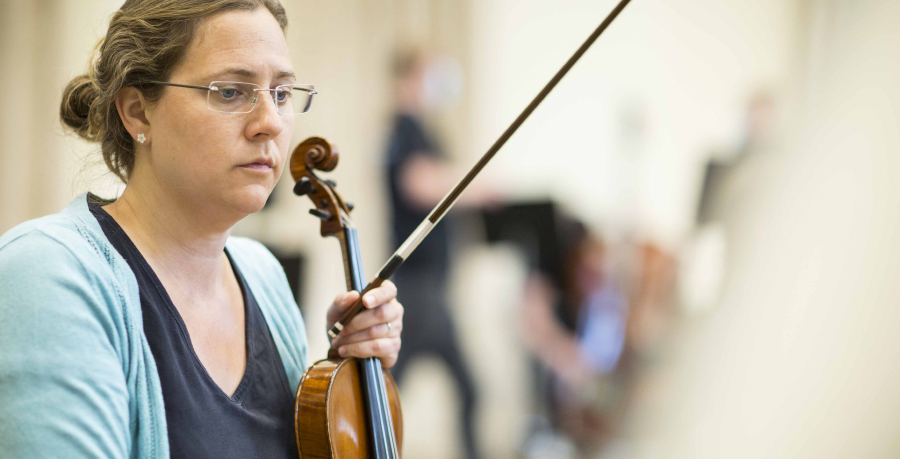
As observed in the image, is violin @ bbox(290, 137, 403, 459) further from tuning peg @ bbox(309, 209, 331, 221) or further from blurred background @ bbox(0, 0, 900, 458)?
blurred background @ bbox(0, 0, 900, 458)

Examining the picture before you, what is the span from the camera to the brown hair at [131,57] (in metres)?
0.83

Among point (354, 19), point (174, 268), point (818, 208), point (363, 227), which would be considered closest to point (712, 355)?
point (818, 208)

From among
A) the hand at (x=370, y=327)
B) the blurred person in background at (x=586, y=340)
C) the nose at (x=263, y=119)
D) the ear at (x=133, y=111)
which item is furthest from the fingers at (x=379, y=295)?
the blurred person in background at (x=586, y=340)

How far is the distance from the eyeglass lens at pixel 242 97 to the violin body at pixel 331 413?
1.20 ft

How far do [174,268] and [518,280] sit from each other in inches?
97.1

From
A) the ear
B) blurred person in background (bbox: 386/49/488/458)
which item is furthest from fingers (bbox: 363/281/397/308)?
blurred person in background (bbox: 386/49/488/458)

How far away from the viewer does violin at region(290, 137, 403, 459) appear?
0.88m

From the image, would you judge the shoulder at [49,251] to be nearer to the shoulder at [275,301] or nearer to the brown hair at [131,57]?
the brown hair at [131,57]

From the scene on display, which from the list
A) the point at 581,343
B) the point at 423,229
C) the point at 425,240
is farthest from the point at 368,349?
the point at 581,343

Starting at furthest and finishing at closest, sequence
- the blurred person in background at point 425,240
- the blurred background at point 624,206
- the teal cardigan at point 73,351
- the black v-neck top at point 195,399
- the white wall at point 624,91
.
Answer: the white wall at point 624,91 < the blurred background at point 624,206 < the blurred person in background at point 425,240 < the black v-neck top at point 195,399 < the teal cardigan at point 73,351

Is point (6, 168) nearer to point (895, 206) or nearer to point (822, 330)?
point (822, 330)

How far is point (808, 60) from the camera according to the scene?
3391mm

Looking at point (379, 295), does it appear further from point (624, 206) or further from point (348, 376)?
point (624, 206)

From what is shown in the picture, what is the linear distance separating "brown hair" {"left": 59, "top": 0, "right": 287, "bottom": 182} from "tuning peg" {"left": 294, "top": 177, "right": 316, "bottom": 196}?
0.78 feet
